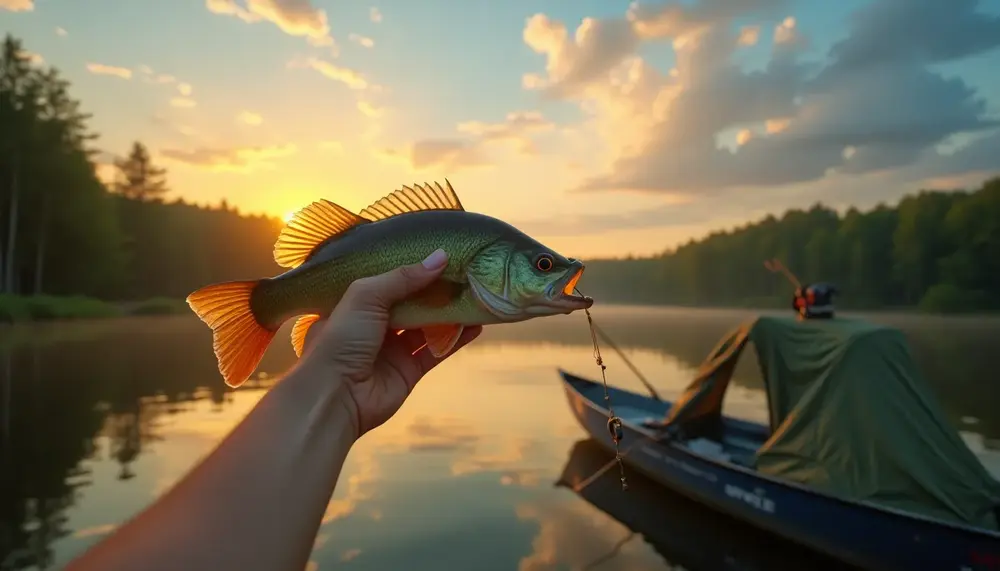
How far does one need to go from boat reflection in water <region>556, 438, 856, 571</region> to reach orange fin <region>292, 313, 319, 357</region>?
1009 centimetres

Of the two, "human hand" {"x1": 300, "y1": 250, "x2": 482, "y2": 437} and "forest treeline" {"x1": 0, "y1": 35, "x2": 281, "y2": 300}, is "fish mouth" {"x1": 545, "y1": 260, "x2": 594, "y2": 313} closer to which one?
"human hand" {"x1": 300, "y1": 250, "x2": 482, "y2": 437}

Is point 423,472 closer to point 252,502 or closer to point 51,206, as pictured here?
point 252,502

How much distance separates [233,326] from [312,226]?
62cm

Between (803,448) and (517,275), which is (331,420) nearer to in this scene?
(517,275)

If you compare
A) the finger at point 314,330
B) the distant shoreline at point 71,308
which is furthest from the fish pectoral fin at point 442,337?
the distant shoreline at point 71,308

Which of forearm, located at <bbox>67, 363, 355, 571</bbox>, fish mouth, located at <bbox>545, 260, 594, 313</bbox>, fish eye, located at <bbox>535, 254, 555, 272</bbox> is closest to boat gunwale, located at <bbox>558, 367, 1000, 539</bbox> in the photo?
fish mouth, located at <bbox>545, 260, 594, 313</bbox>

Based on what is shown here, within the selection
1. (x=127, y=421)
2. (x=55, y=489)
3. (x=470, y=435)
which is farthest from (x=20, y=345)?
(x=470, y=435)

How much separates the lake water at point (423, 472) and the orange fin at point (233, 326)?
9106 millimetres

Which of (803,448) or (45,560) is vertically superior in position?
(803,448)

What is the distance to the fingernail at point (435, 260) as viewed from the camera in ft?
9.32

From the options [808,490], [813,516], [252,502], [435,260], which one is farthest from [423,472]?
[252,502]

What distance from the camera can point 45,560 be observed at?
35.4 ft

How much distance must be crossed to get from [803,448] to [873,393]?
1.47m

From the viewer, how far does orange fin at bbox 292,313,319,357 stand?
10.1ft
